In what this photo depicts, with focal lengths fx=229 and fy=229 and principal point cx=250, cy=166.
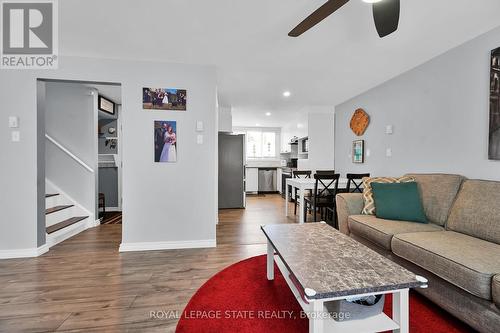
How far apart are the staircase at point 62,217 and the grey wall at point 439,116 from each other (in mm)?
4707

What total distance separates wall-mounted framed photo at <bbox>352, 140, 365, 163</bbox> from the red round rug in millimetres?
2606

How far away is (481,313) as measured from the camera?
1318mm

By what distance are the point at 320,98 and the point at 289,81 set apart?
1214mm

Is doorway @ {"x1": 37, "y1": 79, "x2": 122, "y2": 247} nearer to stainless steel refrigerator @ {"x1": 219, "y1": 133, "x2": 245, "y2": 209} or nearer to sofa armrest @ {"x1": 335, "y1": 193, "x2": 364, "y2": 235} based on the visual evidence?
stainless steel refrigerator @ {"x1": 219, "y1": 133, "x2": 245, "y2": 209}

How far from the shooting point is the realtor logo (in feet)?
6.35

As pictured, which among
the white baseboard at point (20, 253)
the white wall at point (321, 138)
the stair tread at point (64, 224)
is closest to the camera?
the white baseboard at point (20, 253)

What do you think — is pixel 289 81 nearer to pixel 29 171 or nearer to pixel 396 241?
pixel 396 241

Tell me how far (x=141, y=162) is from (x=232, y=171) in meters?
2.63

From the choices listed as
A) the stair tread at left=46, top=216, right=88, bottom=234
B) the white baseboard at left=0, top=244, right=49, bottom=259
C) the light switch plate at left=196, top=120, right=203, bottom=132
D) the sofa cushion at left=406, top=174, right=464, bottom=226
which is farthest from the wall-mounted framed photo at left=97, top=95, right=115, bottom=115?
the sofa cushion at left=406, top=174, right=464, bottom=226

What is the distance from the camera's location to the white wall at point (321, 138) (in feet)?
Answer: 16.8

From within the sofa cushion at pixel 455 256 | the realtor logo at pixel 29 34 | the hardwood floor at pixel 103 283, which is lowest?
the hardwood floor at pixel 103 283

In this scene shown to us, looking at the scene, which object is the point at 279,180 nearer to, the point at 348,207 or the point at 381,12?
the point at 348,207

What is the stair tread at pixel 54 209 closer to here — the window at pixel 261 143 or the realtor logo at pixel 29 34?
the realtor logo at pixel 29 34

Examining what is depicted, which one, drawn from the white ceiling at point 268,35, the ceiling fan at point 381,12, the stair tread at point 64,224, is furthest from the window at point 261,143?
the ceiling fan at point 381,12
